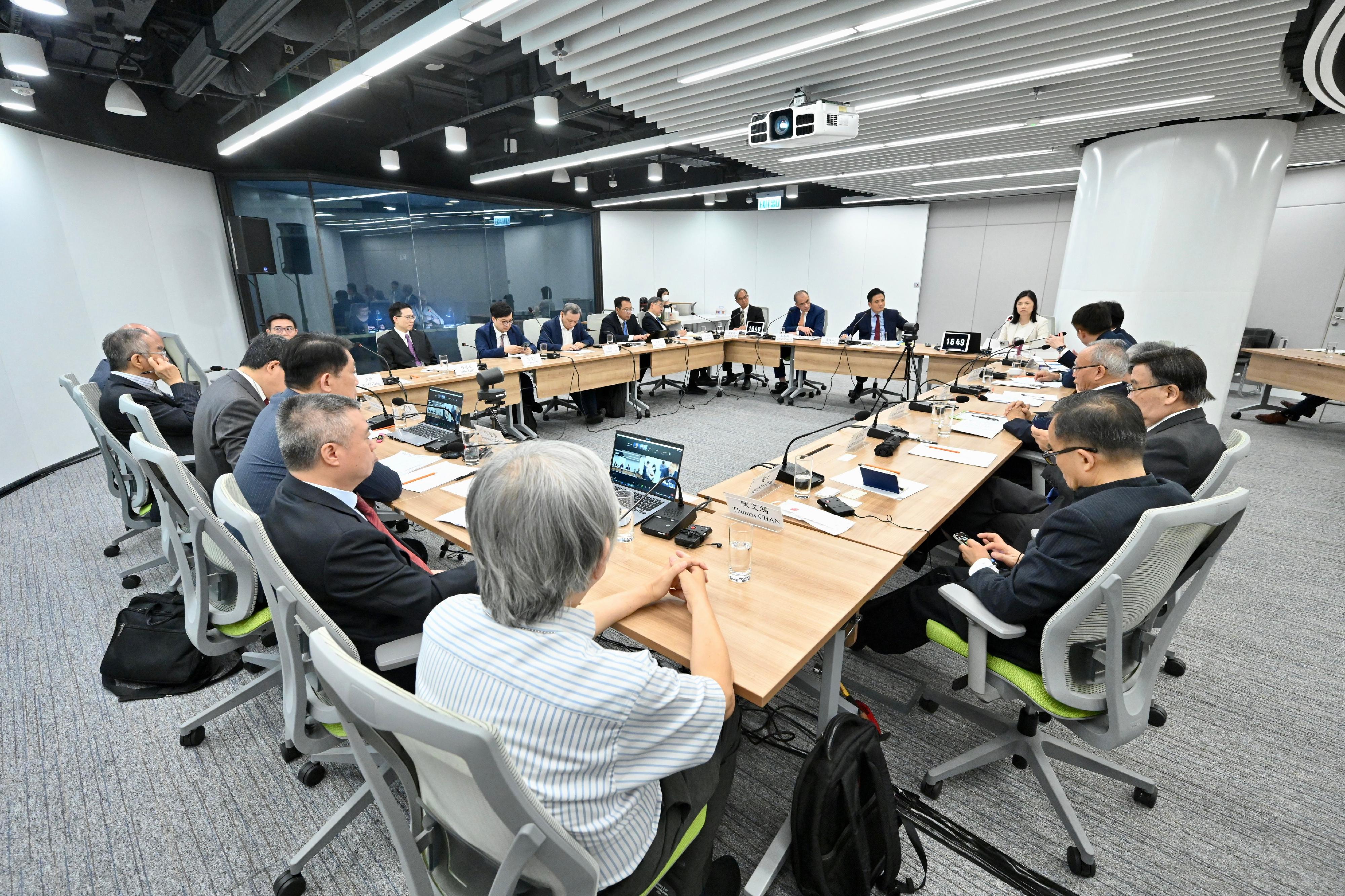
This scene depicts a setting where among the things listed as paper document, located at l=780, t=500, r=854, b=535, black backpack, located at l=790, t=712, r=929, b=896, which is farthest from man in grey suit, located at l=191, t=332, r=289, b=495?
black backpack, located at l=790, t=712, r=929, b=896

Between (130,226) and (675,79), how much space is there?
5718 mm

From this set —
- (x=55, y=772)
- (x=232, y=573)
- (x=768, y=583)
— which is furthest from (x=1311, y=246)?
(x=55, y=772)

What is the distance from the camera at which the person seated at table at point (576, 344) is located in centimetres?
632

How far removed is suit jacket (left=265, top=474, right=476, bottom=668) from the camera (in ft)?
4.61

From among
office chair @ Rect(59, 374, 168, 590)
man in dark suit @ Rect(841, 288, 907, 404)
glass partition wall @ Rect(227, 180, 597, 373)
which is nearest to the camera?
office chair @ Rect(59, 374, 168, 590)

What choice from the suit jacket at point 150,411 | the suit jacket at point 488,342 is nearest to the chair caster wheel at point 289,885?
the suit jacket at point 150,411

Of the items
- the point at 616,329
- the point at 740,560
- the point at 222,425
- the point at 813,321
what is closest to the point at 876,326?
the point at 813,321

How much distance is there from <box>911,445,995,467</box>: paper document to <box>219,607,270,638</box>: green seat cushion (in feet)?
9.12

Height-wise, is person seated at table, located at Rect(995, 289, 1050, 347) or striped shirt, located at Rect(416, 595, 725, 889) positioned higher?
person seated at table, located at Rect(995, 289, 1050, 347)

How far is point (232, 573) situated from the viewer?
1872 mm

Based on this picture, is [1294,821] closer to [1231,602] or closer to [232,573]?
[1231,602]

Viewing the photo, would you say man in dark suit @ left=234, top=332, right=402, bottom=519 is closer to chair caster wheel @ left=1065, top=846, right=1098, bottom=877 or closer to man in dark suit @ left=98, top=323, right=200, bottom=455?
man in dark suit @ left=98, top=323, right=200, bottom=455

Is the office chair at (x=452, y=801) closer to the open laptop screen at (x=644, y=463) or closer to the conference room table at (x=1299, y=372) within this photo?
the open laptop screen at (x=644, y=463)

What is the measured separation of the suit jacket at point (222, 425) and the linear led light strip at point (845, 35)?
384 cm
